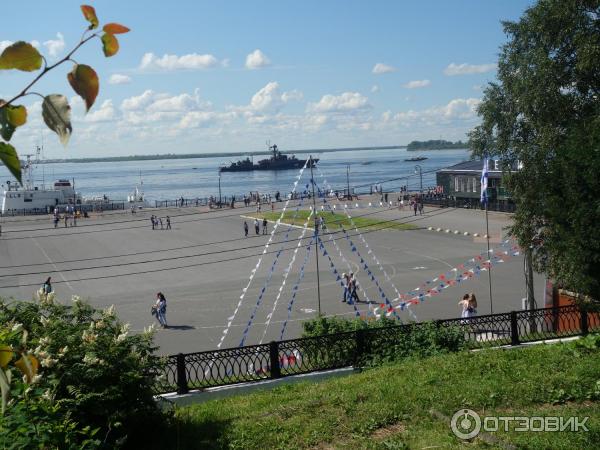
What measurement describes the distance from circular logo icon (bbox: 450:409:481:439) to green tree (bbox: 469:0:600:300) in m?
5.06

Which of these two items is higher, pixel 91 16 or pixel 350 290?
pixel 91 16

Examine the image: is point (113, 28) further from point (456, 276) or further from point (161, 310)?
point (456, 276)

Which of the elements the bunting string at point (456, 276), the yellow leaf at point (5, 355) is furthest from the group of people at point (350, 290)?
the yellow leaf at point (5, 355)

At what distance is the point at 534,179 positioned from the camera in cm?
1616

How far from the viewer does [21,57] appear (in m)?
1.43

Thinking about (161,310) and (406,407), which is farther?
(161,310)

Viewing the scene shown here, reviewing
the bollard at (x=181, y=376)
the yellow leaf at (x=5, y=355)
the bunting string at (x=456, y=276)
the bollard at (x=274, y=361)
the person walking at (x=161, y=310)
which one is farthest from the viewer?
the bunting string at (x=456, y=276)

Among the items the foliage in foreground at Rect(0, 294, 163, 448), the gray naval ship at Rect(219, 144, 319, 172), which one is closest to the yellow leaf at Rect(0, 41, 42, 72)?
the foliage in foreground at Rect(0, 294, 163, 448)

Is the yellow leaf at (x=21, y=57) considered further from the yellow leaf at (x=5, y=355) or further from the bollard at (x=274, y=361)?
the bollard at (x=274, y=361)

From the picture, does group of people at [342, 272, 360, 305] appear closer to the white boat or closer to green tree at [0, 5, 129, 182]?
green tree at [0, 5, 129, 182]

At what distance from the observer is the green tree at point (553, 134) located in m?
11.3

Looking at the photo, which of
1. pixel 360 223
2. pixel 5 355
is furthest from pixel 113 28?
pixel 360 223

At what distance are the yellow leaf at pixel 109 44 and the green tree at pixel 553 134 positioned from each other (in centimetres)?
1075

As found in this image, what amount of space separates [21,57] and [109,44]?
189 millimetres
